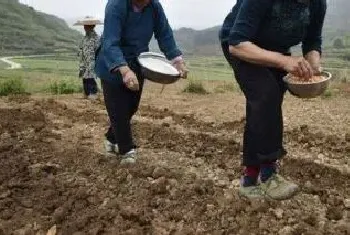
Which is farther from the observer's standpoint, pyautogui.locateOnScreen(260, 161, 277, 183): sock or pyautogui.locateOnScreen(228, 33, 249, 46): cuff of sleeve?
pyautogui.locateOnScreen(260, 161, 277, 183): sock

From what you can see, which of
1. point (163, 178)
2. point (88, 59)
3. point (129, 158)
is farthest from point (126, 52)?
point (88, 59)

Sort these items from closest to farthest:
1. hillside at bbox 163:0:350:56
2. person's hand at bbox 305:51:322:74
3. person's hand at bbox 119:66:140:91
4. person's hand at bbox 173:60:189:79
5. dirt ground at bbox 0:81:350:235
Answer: dirt ground at bbox 0:81:350:235
person's hand at bbox 305:51:322:74
person's hand at bbox 119:66:140:91
person's hand at bbox 173:60:189:79
hillside at bbox 163:0:350:56

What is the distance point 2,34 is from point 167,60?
69635 mm

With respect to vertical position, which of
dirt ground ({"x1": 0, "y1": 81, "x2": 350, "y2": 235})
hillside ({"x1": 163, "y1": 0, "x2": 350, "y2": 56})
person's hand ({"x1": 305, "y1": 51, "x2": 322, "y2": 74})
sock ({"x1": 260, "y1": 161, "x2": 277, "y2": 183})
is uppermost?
person's hand ({"x1": 305, "y1": 51, "x2": 322, "y2": 74})

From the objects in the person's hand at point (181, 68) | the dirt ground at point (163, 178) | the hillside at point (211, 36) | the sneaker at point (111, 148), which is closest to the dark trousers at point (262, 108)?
the dirt ground at point (163, 178)

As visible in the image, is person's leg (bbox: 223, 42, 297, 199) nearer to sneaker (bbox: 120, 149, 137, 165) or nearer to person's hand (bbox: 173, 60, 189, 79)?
person's hand (bbox: 173, 60, 189, 79)

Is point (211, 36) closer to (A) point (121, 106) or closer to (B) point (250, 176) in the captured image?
(A) point (121, 106)

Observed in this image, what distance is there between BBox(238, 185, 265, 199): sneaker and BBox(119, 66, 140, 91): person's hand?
1.04m

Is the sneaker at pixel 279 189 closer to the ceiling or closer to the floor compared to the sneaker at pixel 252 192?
closer to the ceiling

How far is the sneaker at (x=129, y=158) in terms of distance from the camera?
492cm

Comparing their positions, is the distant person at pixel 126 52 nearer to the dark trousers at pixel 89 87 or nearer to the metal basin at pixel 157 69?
the metal basin at pixel 157 69

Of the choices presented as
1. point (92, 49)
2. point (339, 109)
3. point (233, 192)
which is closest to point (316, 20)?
point (233, 192)

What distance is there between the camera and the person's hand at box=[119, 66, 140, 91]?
433cm

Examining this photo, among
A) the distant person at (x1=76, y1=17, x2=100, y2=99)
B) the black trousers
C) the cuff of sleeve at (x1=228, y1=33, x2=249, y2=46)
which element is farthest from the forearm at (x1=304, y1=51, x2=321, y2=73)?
the distant person at (x1=76, y1=17, x2=100, y2=99)
